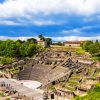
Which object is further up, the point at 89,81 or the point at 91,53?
the point at 91,53

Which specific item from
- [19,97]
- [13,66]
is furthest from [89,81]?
[13,66]

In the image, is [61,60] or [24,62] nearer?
[61,60]

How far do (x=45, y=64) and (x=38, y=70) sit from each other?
4.31 metres

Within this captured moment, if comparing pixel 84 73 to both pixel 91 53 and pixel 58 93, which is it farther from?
pixel 91 53

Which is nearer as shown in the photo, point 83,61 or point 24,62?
point 83,61

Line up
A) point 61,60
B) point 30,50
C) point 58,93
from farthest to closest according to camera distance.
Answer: point 30,50 → point 61,60 → point 58,93

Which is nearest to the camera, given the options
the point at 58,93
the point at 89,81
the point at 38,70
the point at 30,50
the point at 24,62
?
the point at 58,93

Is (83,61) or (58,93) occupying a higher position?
(83,61)

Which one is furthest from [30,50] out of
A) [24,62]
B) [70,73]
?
[70,73]

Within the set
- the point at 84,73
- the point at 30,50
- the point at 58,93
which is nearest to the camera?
the point at 58,93

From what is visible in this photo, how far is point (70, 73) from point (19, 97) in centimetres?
1521

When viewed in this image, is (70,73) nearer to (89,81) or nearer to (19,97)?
(89,81)

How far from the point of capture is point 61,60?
235 feet

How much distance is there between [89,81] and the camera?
1922 inches
